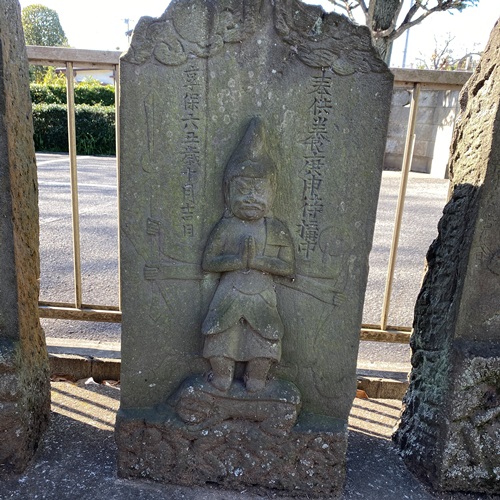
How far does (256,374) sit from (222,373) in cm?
14

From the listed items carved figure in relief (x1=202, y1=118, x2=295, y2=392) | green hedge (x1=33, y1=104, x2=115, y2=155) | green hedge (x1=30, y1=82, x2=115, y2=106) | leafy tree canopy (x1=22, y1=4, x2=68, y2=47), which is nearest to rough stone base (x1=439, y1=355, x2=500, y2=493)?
carved figure in relief (x1=202, y1=118, x2=295, y2=392)

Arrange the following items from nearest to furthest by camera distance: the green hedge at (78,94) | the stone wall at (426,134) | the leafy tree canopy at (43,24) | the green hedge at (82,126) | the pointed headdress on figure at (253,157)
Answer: the pointed headdress on figure at (253,157) < the stone wall at (426,134) < the green hedge at (82,126) < the green hedge at (78,94) < the leafy tree canopy at (43,24)

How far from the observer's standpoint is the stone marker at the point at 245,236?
5.47 feet

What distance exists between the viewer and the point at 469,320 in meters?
1.87

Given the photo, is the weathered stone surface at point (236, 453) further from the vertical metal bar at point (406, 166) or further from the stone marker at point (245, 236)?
the vertical metal bar at point (406, 166)

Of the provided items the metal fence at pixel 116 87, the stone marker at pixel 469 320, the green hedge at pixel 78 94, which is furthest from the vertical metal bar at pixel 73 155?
the green hedge at pixel 78 94

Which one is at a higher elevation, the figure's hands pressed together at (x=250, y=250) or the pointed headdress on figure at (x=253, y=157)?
the pointed headdress on figure at (x=253, y=157)

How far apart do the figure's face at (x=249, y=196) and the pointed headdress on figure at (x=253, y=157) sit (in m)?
0.02

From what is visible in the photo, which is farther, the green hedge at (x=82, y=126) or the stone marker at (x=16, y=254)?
the green hedge at (x=82, y=126)

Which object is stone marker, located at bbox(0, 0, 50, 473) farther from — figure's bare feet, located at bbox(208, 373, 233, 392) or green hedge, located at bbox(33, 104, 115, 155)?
green hedge, located at bbox(33, 104, 115, 155)

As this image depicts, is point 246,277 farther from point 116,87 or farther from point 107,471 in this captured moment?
point 116,87

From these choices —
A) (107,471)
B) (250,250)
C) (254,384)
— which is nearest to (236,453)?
(254,384)

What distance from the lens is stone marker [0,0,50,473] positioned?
177cm

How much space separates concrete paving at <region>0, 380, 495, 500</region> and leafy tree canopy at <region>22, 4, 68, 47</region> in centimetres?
3653
